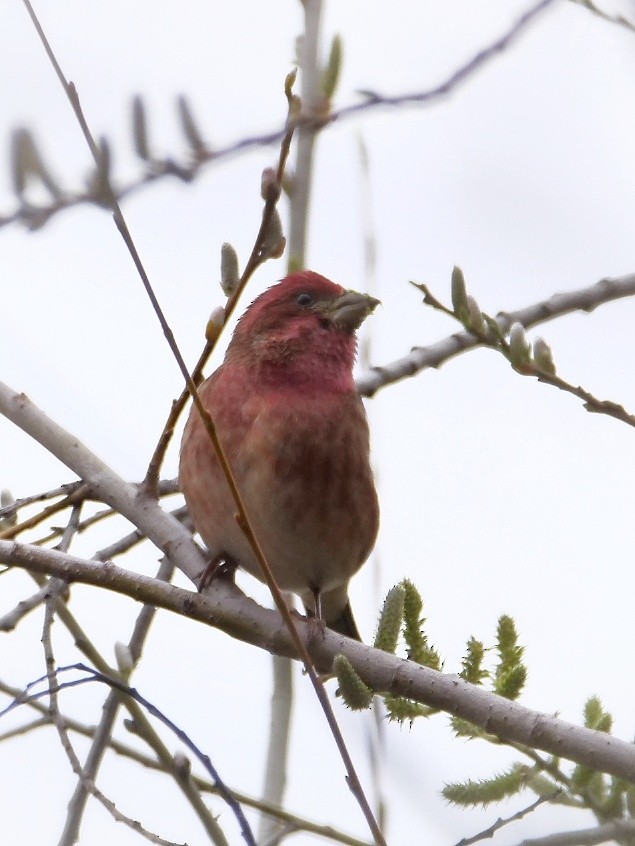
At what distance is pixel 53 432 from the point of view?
5.88m

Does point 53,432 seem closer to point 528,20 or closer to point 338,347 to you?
point 338,347

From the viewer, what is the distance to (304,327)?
7.09m

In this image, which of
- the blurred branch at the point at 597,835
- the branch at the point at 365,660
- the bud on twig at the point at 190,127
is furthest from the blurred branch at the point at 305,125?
the blurred branch at the point at 597,835

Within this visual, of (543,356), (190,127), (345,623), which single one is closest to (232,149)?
(190,127)

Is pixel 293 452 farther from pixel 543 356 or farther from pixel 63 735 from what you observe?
pixel 543 356

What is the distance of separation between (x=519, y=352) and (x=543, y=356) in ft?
0.21

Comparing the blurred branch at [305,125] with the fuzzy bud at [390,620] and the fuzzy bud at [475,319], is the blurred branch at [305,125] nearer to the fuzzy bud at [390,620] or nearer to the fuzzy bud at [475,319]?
the fuzzy bud at [475,319]

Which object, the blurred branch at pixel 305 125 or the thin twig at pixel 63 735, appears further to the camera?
the blurred branch at pixel 305 125

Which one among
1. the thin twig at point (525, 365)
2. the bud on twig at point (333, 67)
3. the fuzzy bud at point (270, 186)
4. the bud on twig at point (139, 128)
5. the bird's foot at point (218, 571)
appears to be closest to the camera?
the thin twig at point (525, 365)

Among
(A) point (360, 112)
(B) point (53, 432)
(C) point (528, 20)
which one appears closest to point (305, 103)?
(A) point (360, 112)

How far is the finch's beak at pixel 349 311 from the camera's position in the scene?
23.0 ft

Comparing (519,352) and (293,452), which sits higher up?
(293,452)

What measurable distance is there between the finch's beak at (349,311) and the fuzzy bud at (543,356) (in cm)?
346

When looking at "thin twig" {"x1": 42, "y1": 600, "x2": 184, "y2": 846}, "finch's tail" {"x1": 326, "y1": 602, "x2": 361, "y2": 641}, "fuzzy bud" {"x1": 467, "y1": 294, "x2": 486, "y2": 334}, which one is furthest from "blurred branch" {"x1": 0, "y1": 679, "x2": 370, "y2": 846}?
"finch's tail" {"x1": 326, "y1": 602, "x2": 361, "y2": 641}
